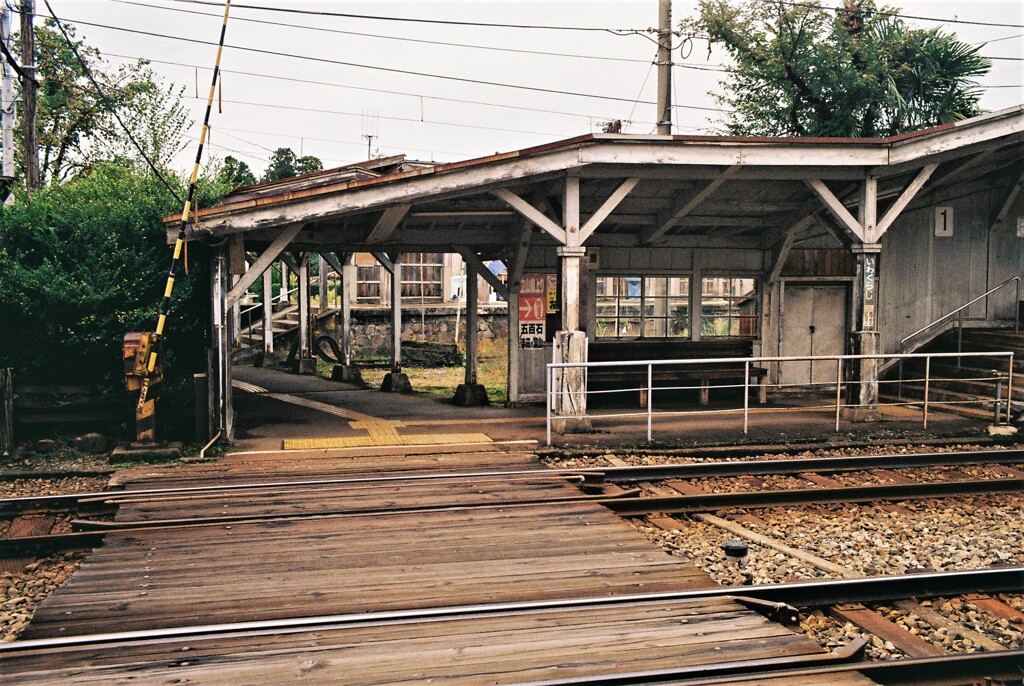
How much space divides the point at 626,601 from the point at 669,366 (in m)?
8.90

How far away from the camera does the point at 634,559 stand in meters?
5.74

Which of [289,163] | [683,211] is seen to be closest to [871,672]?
[683,211]

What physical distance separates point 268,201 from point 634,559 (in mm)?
6660

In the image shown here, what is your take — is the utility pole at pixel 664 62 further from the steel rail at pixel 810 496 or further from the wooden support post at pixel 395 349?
the steel rail at pixel 810 496

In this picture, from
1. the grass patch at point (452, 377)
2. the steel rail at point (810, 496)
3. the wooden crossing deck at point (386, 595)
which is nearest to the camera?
the wooden crossing deck at point (386, 595)

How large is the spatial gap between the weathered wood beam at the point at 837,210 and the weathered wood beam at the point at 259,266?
7043mm

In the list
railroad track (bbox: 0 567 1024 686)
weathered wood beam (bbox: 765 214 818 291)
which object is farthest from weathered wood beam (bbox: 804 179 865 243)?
railroad track (bbox: 0 567 1024 686)

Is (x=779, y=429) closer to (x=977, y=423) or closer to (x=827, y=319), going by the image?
(x=977, y=423)

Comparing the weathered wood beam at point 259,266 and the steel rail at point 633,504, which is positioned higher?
the weathered wood beam at point 259,266

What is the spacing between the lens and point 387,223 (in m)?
12.5

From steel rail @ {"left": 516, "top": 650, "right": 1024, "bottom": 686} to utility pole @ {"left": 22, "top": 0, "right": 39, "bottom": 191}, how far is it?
15.1 meters

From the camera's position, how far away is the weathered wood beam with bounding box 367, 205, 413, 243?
37.7ft

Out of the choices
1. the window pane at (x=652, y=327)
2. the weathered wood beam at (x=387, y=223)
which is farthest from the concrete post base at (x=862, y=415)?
the weathered wood beam at (x=387, y=223)

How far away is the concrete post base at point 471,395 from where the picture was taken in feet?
48.4
